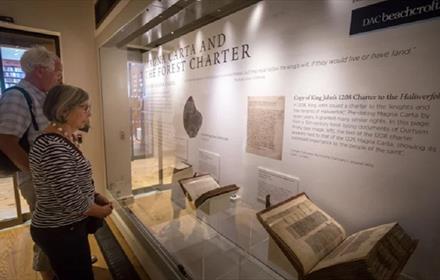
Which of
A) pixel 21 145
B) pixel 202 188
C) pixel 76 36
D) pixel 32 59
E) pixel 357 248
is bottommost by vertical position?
pixel 202 188

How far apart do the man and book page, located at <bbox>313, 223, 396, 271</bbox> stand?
1710 mm

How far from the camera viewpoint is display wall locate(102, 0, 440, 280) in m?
0.86

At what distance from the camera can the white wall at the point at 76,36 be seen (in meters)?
2.54

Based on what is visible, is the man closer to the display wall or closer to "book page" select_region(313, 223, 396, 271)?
the display wall

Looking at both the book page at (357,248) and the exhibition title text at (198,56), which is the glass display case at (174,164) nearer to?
the exhibition title text at (198,56)

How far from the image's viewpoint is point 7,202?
317cm

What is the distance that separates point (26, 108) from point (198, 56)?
3.84 ft

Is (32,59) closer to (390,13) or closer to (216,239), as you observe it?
(216,239)

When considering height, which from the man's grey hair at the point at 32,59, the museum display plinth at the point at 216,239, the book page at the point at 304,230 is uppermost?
the man's grey hair at the point at 32,59

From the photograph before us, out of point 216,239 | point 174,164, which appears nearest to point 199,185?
point 216,239

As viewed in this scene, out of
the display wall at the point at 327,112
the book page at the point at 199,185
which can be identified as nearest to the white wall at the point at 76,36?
the display wall at the point at 327,112

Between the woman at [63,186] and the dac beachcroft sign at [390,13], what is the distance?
1.27m

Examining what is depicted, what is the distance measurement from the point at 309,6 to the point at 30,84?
1700 millimetres

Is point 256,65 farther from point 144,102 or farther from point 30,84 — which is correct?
point 144,102
